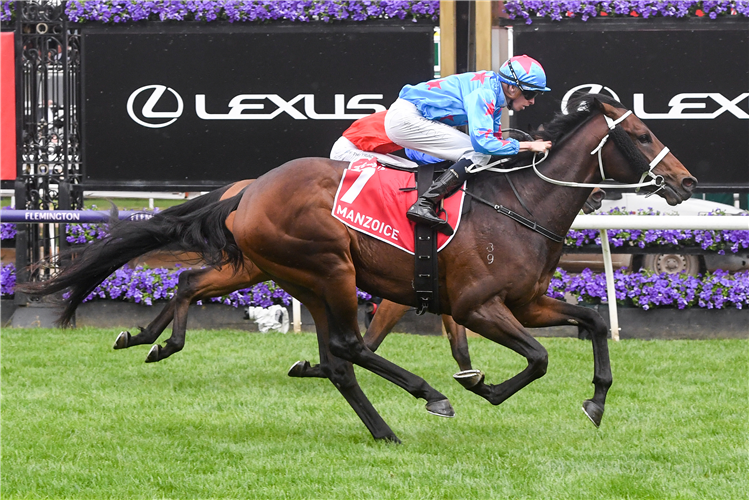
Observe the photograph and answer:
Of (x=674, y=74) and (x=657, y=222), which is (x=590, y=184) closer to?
(x=657, y=222)

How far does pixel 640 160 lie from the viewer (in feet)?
15.3

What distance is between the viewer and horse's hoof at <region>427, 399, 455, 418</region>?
15.0 ft

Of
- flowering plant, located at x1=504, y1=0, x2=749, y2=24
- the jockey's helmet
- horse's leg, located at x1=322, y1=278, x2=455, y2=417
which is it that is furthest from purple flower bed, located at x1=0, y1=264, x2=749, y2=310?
the jockey's helmet

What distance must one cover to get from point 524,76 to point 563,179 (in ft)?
1.71

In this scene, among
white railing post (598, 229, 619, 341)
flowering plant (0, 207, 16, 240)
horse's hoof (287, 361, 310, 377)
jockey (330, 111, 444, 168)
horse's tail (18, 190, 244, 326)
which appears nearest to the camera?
horse's tail (18, 190, 244, 326)

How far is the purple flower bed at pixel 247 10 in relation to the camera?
8.25 metres

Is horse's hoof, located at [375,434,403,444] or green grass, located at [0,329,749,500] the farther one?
horse's hoof, located at [375,434,403,444]

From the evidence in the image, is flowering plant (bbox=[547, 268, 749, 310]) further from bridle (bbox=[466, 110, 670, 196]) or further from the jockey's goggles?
the jockey's goggles

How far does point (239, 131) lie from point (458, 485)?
5101 millimetres

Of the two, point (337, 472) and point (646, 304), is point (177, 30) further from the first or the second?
point (337, 472)

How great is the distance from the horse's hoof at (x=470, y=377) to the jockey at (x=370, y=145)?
1310mm

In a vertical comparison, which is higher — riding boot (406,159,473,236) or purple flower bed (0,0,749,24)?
purple flower bed (0,0,749,24)

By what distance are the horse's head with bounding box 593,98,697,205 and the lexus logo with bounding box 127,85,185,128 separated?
463cm

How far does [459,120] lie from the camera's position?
491 cm
